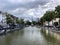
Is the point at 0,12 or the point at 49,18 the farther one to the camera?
the point at 49,18

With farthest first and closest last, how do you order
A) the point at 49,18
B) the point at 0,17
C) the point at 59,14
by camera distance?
the point at 49,18, the point at 0,17, the point at 59,14

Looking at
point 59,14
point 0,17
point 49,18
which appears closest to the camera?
point 59,14

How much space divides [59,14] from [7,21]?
42072 millimetres

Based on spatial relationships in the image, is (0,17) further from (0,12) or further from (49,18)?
(49,18)

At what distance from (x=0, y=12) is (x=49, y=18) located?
33349 millimetres

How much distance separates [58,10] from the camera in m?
76.4

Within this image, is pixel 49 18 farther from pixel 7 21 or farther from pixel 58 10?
pixel 58 10

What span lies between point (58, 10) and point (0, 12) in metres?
41.0

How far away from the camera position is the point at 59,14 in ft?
248

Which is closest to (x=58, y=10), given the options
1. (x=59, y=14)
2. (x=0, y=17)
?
(x=59, y=14)

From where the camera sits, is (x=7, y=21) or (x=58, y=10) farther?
(x=7, y=21)

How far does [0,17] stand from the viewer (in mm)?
104938

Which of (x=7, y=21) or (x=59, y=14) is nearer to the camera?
(x=59, y=14)

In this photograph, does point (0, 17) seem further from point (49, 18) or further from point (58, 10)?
point (58, 10)
